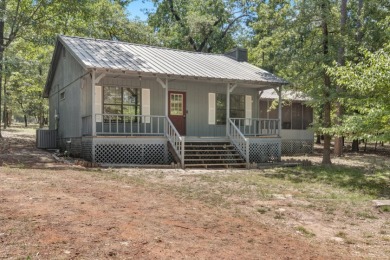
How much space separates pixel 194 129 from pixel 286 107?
986 centimetres

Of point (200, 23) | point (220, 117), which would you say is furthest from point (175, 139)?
point (200, 23)

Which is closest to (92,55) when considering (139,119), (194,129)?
(139,119)

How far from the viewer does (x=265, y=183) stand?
10.5m

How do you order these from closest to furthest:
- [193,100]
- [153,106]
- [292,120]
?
[153,106], [193,100], [292,120]

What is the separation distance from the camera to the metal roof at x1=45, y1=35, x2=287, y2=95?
1396cm

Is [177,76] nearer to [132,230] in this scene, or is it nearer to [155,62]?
[155,62]

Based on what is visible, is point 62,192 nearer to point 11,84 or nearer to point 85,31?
point 85,31

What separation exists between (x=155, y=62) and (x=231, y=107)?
494 cm

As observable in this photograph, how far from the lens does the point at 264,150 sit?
16.6 metres

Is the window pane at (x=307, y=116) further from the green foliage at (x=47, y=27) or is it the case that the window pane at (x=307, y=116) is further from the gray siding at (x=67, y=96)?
the gray siding at (x=67, y=96)

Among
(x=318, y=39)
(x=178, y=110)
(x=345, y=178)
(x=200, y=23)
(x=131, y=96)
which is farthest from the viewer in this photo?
(x=200, y=23)

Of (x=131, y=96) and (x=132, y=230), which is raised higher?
(x=131, y=96)

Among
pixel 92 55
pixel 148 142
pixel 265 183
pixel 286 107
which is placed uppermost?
pixel 92 55

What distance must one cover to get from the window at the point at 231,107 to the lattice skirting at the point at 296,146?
6112 millimetres
